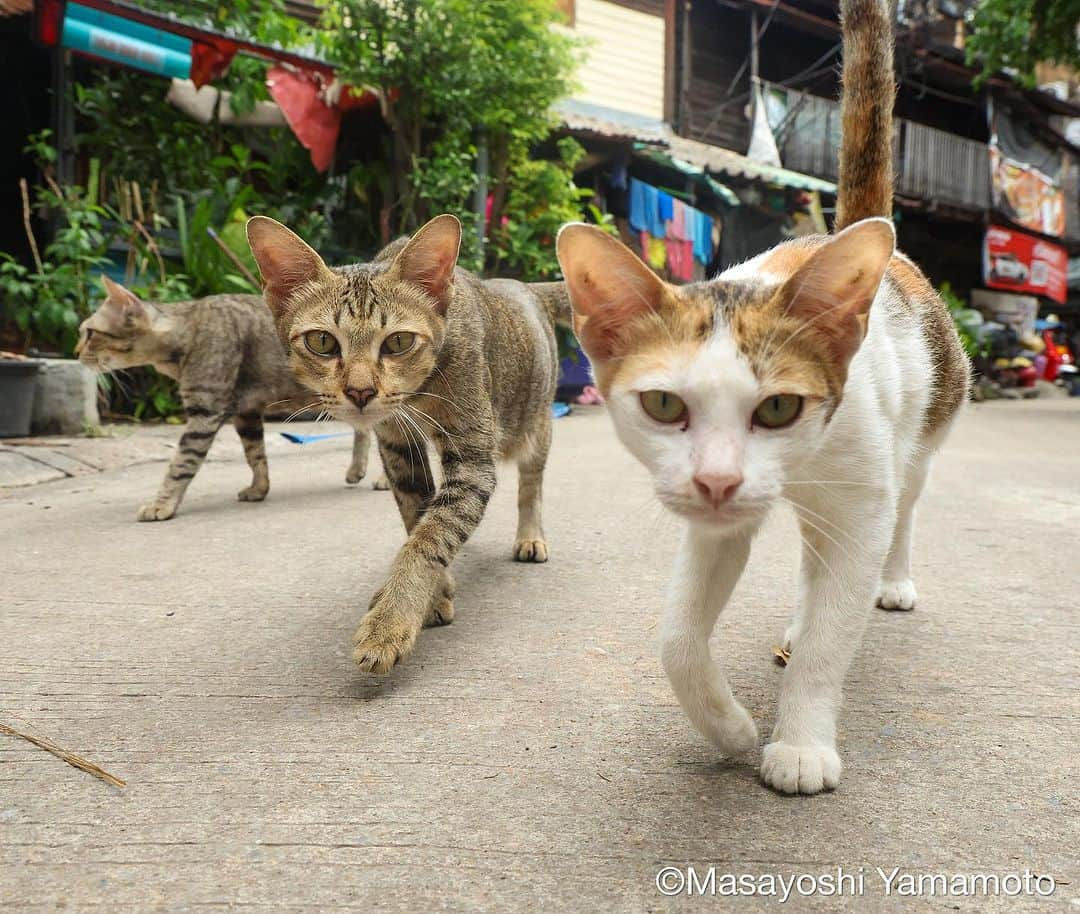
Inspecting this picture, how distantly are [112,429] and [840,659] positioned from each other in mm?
6396

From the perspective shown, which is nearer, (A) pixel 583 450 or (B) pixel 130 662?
(B) pixel 130 662

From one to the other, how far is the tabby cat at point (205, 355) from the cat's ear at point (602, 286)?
10.5 ft

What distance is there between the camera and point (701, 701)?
1.70m

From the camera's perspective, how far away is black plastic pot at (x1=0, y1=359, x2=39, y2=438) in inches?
227

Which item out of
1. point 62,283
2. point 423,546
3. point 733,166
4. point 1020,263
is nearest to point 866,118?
point 423,546

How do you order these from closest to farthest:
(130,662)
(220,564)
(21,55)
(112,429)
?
1. (130,662)
2. (220,564)
3. (112,429)
4. (21,55)

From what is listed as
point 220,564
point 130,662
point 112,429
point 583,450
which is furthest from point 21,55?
point 130,662

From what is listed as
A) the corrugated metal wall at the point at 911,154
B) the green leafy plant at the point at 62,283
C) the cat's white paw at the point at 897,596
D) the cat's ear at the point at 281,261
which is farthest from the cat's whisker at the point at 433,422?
the corrugated metal wall at the point at 911,154

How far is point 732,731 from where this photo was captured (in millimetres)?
1739

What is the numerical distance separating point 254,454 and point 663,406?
12.3 ft

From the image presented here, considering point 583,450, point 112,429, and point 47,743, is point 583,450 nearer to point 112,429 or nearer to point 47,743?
point 112,429

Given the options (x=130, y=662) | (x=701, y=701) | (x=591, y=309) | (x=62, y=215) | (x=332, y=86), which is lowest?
(x=130, y=662)

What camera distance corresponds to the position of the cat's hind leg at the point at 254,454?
4816 millimetres

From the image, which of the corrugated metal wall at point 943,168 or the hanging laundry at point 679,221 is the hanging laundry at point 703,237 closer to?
the hanging laundry at point 679,221
